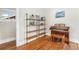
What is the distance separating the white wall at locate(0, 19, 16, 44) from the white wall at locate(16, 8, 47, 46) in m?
0.08

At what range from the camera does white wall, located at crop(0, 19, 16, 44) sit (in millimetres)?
1660

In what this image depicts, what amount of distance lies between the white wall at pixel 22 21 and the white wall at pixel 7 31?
81 millimetres

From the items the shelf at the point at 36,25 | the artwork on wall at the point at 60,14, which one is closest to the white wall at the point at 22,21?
the shelf at the point at 36,25

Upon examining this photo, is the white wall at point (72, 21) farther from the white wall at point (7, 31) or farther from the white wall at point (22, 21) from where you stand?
the white wall at point (7, 31)

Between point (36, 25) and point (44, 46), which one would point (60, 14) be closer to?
point (36, 25)

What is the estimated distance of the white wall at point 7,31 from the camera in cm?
166

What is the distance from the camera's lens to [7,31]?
171cm

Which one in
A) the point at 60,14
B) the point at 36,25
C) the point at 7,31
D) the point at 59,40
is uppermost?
the point at 60,14

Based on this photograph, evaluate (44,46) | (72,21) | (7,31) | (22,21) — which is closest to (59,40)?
(44,46)

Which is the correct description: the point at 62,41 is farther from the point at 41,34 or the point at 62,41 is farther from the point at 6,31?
the point at 6,31

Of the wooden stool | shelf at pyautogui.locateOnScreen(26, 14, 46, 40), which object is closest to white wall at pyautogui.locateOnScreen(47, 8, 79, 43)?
the wooden stool

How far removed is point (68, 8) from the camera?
1.67m

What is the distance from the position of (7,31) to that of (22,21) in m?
0.33
